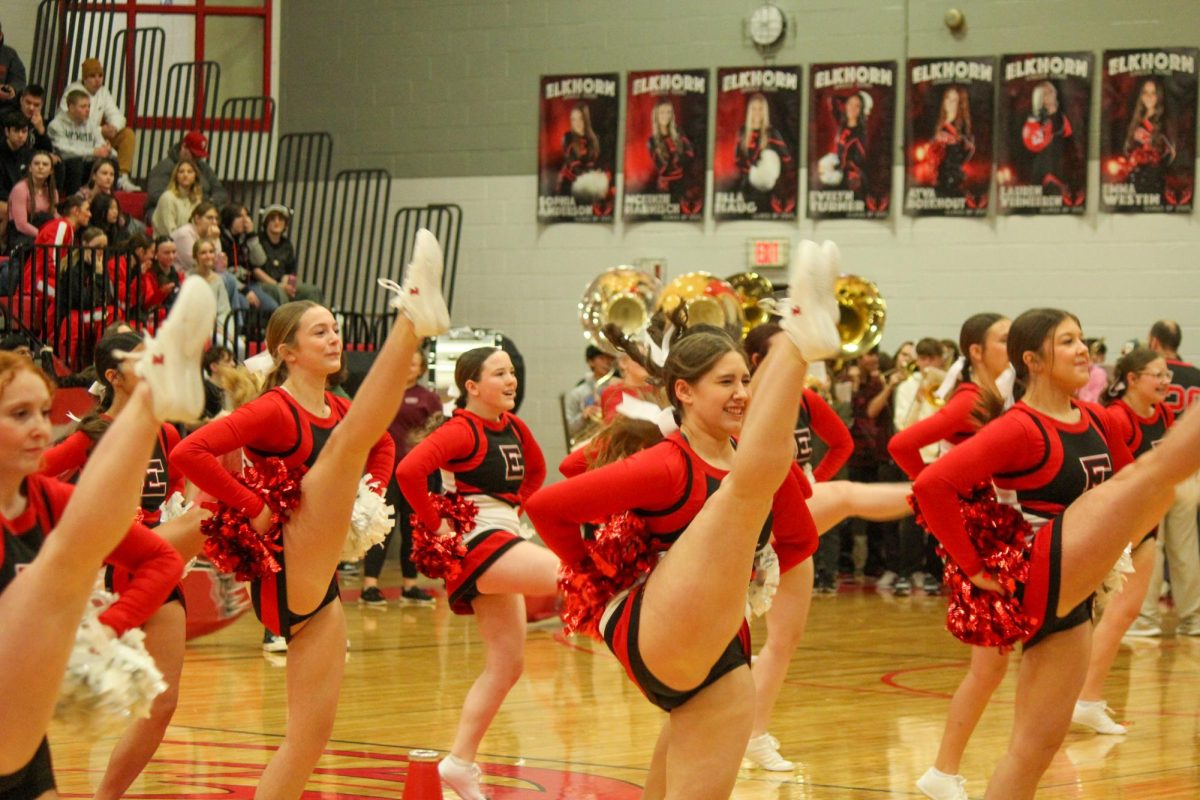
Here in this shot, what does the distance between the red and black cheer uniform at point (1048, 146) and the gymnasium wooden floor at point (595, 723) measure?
471 centimetres

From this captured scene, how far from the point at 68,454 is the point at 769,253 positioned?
31.0ft

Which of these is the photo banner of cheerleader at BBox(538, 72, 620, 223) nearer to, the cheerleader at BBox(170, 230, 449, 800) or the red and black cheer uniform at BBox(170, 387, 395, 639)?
the cheerleader at BBox(170, 230, 449, 800)

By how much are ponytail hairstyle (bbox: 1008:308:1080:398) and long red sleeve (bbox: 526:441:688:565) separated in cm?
145

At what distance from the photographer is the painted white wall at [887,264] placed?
41.4ft

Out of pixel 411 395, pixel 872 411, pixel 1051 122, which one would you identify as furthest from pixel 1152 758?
pixel 1051 122

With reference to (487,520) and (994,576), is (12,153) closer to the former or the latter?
(487,520)

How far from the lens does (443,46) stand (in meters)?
15.0

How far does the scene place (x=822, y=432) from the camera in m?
6.52

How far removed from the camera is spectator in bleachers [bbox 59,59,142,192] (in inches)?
523

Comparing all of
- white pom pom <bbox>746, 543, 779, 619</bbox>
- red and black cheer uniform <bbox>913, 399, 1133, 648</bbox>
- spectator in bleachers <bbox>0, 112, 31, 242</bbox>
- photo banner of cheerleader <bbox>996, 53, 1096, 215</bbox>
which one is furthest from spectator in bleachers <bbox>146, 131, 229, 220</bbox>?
white pom pom <bbox>746, 543, 779, 619</bbox>

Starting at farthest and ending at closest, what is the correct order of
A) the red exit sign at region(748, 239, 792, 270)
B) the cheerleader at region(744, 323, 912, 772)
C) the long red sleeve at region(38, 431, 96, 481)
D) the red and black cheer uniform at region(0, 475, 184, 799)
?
the red exit sign at region(748, 239, 792, 270)
the cheerleader at region(744, 323, 912, 772)
the long red sleeve at region(38, 431, 96, 481)
the red and black cheer uniform at region(0, 475, 184, 799)

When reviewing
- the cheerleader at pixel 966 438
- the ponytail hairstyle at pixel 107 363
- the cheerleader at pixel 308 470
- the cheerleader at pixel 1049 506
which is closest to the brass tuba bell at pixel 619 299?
the cheerleader at pixel 966 438

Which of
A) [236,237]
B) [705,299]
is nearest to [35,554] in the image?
[705,299]

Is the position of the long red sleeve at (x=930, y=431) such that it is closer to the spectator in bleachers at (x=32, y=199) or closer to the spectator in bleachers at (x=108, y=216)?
the spectator in bleachers at (x=108, y=216)
